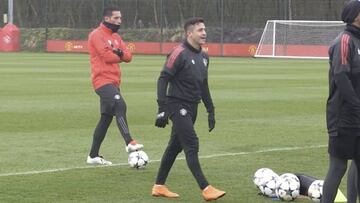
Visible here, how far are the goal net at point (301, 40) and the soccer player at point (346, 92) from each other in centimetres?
3715

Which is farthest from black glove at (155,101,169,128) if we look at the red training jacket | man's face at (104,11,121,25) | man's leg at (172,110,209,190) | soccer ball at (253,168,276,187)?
man's face at (104,11,121,25)

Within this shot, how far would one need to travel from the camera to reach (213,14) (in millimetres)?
59094

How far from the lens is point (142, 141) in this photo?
1420 cm

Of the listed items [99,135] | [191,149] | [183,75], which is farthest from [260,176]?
[99,135]

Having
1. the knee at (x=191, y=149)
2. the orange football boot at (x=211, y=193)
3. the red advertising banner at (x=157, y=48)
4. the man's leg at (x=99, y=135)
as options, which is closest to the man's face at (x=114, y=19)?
the man's leg at (x=99, y=135)

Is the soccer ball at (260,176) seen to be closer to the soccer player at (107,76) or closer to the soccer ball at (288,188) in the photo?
the soccer ball at (288,188)

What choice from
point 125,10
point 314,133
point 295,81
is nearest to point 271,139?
point 314,133

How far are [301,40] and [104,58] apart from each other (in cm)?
3548

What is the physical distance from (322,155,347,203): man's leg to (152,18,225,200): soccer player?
1.39m

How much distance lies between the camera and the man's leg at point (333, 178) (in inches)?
314

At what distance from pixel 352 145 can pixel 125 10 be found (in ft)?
182

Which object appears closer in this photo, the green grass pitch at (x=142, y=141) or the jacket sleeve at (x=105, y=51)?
the green grass pitch at (x=142, y=141)

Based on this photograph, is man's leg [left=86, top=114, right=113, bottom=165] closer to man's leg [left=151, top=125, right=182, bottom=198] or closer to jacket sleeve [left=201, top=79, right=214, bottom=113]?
man's leg [left=151, top=125, right=182, bottom=198]

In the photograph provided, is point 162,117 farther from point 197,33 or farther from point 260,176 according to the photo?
point 260,176
